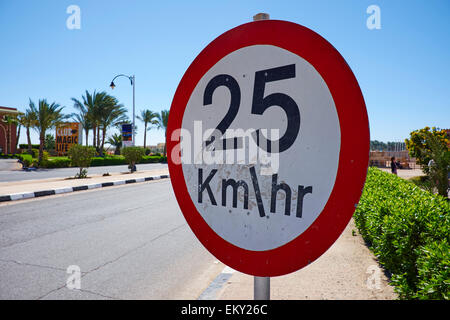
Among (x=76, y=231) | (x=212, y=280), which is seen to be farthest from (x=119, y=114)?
(x=212, y=280)

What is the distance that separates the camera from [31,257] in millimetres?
3971

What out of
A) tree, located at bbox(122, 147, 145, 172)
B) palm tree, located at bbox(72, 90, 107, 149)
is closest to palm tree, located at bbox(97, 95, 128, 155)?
palm tree, located at bbox(72, 90, 107, 149)

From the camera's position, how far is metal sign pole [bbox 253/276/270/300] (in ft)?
2.68

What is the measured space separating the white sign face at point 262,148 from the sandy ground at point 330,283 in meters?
2.28

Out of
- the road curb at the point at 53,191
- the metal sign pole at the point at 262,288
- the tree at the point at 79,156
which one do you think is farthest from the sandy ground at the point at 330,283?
the tree at the point at 79,156

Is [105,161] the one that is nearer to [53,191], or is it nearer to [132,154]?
[132,154]

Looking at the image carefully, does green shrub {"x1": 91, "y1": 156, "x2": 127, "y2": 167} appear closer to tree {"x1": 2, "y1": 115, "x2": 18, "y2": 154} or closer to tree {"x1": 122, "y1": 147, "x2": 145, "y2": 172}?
tree {"x1": 122, "y1": 147, "x2": 145, "y2": 172}

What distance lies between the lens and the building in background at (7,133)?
143 ft

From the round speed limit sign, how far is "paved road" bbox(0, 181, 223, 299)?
8.15 ft

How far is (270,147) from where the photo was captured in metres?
0.79

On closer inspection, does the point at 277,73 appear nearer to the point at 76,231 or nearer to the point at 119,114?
the point at 76,231

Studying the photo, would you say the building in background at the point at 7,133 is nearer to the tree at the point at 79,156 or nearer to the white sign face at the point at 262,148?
the tree at the point at 79,156

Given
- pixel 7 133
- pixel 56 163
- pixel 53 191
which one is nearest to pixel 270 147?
pixel 53 191

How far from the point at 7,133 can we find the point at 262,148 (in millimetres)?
55659
